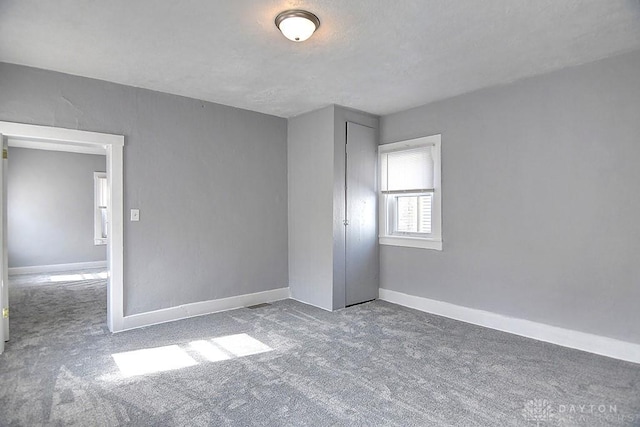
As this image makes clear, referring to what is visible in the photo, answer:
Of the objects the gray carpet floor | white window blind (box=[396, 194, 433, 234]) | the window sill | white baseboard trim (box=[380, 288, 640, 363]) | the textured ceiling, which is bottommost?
the gray carpet floor

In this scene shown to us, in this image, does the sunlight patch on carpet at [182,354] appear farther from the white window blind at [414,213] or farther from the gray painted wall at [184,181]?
the white window blind at [414,213]

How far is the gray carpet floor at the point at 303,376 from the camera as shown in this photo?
6.97 feet

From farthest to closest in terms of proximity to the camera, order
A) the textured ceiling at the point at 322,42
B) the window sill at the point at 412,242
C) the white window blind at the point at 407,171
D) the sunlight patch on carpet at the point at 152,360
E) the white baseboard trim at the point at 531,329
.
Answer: the white window blind at the point at 407,171 → the window sill at the point at 412,242 → the white baseboard trim at the point at 531,329 → the sunlight patch on carpet at the point at 152,360 → the textured ceiling at the point at 322,42

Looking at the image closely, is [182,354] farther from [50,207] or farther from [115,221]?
[50,207]

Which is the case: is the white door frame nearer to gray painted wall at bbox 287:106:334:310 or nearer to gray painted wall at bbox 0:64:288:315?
gray painted wall at bbox 0:64:288:315

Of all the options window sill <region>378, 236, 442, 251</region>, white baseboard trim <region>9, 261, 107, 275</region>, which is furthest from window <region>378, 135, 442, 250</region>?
white baseboard trim <region>9, 261, 107, 275</region>

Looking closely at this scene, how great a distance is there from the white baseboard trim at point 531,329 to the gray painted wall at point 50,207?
6756mm

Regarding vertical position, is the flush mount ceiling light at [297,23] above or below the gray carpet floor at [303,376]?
above

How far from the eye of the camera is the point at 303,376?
2.62 metres

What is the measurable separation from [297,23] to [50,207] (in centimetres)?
731

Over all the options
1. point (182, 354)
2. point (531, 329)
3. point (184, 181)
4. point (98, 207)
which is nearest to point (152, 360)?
point (182, 354)

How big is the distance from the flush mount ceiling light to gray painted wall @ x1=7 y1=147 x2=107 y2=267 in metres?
7.00

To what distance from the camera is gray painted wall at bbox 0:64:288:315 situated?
11.2ft

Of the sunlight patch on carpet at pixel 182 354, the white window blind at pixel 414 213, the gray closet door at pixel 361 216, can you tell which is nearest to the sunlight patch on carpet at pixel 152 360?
the sunlight patch on carpet at pixel 182 354
